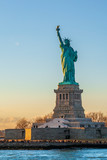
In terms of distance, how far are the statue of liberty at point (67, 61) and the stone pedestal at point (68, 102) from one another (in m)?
2.18

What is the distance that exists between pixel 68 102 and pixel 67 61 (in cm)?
1027

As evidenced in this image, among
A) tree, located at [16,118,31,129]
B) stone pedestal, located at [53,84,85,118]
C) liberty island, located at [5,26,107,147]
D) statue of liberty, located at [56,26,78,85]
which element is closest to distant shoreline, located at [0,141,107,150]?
liberty island, located at [5,26,107,147]

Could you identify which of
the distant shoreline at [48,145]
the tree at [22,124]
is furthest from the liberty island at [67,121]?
the tree at [22,124]

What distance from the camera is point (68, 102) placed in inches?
4242

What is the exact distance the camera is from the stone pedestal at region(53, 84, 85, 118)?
107 m

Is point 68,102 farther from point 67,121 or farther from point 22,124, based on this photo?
point 22,124

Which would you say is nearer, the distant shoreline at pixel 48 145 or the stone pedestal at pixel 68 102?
the distant shoreline at pixel 48 145

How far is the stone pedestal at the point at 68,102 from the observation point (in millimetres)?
106756

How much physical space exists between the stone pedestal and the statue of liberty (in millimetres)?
2183

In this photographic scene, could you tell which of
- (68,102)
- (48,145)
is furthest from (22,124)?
(48,145)

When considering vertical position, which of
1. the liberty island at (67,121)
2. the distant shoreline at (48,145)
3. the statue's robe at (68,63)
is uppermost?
the statue's robe at (68,63)

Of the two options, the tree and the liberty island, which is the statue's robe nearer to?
the liberty island

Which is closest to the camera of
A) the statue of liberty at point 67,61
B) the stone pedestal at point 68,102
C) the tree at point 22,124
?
the stone pedestal at point 68,102

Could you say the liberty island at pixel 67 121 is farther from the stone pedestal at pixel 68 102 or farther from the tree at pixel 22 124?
the tree at pixel 22 124
